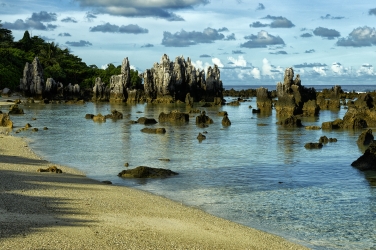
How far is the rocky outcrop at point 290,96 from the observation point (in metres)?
79.3

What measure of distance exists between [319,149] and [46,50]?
136284 mm

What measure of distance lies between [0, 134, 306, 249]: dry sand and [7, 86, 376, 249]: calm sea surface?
1.69 meters

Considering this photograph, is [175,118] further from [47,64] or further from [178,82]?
[47,64]

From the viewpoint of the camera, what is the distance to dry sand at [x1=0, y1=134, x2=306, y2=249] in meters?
13.0

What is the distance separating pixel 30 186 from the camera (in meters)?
19.9

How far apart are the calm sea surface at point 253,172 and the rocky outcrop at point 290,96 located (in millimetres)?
24132

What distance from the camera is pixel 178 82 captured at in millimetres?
127000

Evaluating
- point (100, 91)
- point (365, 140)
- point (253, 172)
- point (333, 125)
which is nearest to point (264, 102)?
point (333, 125)

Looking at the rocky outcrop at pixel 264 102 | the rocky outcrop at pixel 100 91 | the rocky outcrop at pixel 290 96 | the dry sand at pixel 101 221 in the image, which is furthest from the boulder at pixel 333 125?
the rocky outcrop at pixel 100 91

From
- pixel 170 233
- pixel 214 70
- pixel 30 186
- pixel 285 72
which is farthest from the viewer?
pixel 214 70

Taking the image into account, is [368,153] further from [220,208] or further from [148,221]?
[148,221]

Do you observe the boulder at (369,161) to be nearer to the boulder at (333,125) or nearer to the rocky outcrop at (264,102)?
the boulder at (333,125)

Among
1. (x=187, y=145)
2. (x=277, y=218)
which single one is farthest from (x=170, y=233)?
(x=187, y=145)

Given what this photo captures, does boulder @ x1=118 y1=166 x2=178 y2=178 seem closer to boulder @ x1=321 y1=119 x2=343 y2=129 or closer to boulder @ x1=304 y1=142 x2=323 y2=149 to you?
boulder @ x1=304 y1=142 x2=323 y2=149
